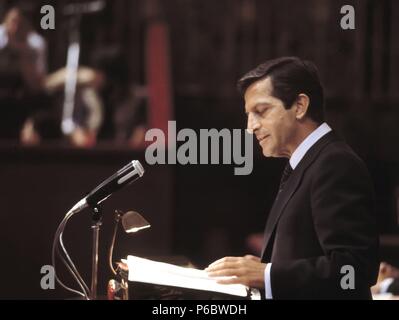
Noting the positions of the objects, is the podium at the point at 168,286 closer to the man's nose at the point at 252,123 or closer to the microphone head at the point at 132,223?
the microphone head at the point at 132,223

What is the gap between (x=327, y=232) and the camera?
2744 millimetres

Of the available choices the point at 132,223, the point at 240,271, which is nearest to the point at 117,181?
the point at 132,223

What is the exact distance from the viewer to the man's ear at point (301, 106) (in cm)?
301

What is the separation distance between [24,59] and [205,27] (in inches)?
75.2

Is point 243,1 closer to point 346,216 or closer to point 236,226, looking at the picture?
point 236,226

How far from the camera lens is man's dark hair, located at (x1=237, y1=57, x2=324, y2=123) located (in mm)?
2994

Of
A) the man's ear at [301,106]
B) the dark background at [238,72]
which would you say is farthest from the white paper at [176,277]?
the dark background at [238,72]

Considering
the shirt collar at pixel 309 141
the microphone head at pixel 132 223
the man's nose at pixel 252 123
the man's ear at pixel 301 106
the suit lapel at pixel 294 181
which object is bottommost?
the microphone head at pixel 132 223

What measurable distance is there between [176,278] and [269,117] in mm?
679

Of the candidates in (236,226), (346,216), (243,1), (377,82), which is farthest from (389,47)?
(346,216)

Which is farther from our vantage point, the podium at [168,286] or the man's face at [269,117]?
the man's face at [269,117]

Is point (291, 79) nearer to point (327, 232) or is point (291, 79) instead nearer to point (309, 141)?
point (309, 141)

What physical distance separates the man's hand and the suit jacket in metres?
0.05

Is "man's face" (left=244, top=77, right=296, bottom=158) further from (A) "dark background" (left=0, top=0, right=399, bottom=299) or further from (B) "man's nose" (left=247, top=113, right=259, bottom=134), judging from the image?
(A) "dark background" (left=0, top=0, right=399, bottom=299)
